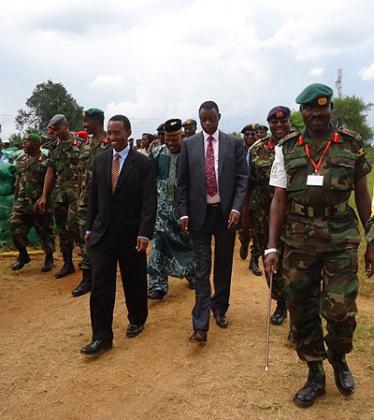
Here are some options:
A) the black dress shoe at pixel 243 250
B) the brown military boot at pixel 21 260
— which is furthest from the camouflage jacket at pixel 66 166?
the black dress shoe at pixel 243 250

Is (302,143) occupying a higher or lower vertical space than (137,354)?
Answer: higher

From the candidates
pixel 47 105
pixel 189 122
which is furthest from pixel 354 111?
pixel 189 122

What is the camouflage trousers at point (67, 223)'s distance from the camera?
244 inches

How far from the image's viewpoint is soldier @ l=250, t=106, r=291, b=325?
4438mm

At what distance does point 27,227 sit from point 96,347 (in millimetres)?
3519

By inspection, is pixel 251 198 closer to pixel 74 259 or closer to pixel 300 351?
pixel 300 351

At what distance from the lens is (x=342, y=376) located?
3.21 metres

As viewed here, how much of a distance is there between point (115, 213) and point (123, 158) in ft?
1.59

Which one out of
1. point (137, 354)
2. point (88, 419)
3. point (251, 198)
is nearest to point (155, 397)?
point (88, 419)

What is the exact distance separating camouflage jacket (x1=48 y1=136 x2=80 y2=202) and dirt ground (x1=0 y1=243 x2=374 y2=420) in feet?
5.65

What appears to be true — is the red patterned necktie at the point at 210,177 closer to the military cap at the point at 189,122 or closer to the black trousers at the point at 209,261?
the black trousers at the point at 209,261

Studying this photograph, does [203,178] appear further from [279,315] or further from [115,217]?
[279,315]

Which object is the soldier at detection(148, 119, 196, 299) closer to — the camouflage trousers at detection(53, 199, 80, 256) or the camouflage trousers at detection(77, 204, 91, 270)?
the camouflage trousers at detection(77, 204, 91, 270)

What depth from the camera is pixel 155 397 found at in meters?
3.35
